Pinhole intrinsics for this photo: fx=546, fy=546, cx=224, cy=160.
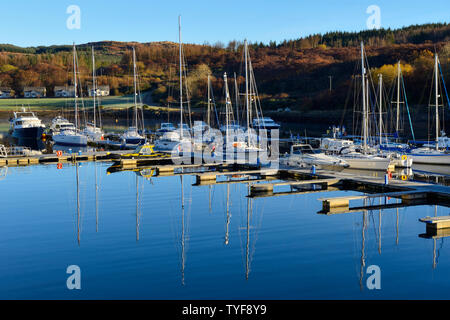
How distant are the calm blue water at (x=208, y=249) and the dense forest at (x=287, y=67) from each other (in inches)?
2173

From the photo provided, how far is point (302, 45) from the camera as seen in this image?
164750mm

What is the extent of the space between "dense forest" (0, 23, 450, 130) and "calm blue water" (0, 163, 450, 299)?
5518cm

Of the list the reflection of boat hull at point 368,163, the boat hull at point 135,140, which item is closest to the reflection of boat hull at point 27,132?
the boat hull at point 135,140

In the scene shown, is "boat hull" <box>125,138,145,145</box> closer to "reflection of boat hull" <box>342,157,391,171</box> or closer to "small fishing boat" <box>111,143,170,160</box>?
"small fishing boat" <box>111,143,170,160</box>

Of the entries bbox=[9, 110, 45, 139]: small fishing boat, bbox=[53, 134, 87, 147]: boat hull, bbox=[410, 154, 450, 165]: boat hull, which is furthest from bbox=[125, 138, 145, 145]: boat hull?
bbox=[410, 154, 450, 165]: boat hull

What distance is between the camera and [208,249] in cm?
1770

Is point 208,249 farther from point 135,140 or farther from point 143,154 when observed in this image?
point 135,140

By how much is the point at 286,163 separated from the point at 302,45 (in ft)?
448

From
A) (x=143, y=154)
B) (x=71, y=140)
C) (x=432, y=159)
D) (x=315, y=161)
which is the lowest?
(x=432, y=159)

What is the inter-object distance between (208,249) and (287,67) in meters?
118

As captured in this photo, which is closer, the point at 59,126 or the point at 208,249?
the point at 208,249

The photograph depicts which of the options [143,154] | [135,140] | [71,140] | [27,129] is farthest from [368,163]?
[27,129]

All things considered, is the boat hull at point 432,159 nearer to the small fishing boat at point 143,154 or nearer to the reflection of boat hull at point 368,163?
the reflection of boat hull at point 368,163
